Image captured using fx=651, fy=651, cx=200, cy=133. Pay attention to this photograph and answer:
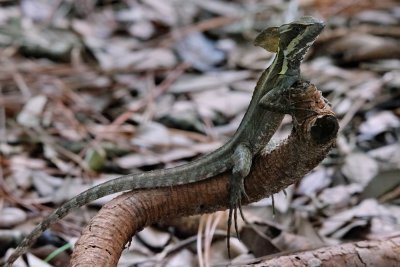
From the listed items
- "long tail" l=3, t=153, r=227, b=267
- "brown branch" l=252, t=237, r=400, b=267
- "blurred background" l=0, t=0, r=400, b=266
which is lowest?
"blurred background" l=0, t=0, r=400, b=266

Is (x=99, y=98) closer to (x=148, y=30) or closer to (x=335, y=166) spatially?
(x=148, y=30)

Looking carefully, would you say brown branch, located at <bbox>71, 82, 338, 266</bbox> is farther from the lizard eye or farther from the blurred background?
the blurred background

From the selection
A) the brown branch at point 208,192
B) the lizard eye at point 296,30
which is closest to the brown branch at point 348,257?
the brown branch at point 208,192

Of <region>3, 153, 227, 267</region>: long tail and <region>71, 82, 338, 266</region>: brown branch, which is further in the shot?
<region>3, 153, 227, 267</region>: long tail

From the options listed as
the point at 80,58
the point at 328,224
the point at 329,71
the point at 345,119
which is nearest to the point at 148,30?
the point at 80,58

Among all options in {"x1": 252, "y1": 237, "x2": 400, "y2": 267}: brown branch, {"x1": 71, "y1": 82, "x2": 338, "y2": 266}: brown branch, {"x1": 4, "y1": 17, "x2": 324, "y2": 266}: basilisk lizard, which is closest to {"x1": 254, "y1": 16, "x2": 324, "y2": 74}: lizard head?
{"x1": 4, "y1": 17, "x2": 324, "y2": 266}: basilisk lizard

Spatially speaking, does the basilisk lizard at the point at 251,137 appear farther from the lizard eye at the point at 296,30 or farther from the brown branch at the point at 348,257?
the brown branch at the point at 348,257

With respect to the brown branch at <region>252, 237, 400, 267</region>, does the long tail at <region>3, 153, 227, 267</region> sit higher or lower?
lower

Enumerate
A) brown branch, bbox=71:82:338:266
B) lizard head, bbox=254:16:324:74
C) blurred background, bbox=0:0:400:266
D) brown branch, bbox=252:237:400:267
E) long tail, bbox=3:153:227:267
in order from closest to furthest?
brown branch, bbox=71:82:338:266, brown branch, bbox=252:237:400:267, long tail, bbox=3:153:227:267, lizard head, bbox=254:16:324:74, blurred background, bbox=0:0:400:266
